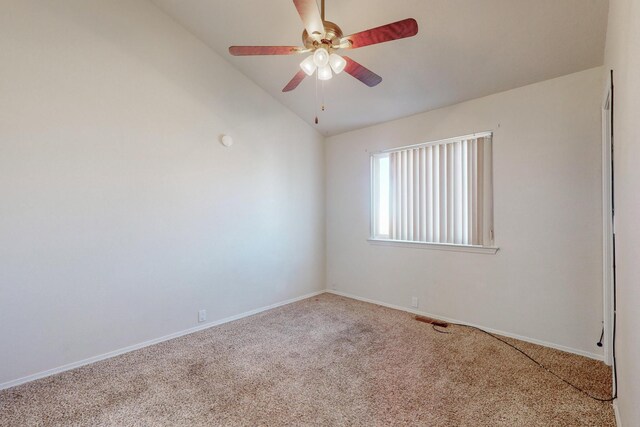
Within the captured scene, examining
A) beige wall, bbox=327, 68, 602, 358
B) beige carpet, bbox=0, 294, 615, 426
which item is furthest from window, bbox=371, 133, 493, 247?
beige carpet, bbox=0, 294, 615, 426

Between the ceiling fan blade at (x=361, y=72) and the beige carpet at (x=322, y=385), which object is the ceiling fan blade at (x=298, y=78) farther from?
the beige carpet at (x=322, y=385)

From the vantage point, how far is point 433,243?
3627mm

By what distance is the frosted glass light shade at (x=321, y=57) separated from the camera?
1.95 metres

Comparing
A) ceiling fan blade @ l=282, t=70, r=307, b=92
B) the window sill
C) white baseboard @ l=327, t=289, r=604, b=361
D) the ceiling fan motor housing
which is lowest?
white baseboard @ l=327, t=289, r=604, b=361

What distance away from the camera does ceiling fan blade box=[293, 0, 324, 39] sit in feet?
5.37

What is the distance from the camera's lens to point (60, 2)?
8.16 ft

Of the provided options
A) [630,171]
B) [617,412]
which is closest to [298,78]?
[630,171]

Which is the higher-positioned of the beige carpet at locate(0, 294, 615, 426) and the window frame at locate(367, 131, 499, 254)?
the window frame at locate(367, 131, 499, 254)

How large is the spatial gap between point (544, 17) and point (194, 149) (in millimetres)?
3282

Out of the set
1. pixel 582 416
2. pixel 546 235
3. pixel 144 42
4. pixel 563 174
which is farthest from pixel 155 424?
pixel 563 174

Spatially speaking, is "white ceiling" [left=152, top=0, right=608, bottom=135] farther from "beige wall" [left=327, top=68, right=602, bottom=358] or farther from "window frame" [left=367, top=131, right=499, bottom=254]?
"window frame" [left=367, top=131, right=499, bottom=254]

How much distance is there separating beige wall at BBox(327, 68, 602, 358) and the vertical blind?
0.16 meters

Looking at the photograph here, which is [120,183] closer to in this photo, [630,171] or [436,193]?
[436,193]

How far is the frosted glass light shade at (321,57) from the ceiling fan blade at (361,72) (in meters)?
0.19
